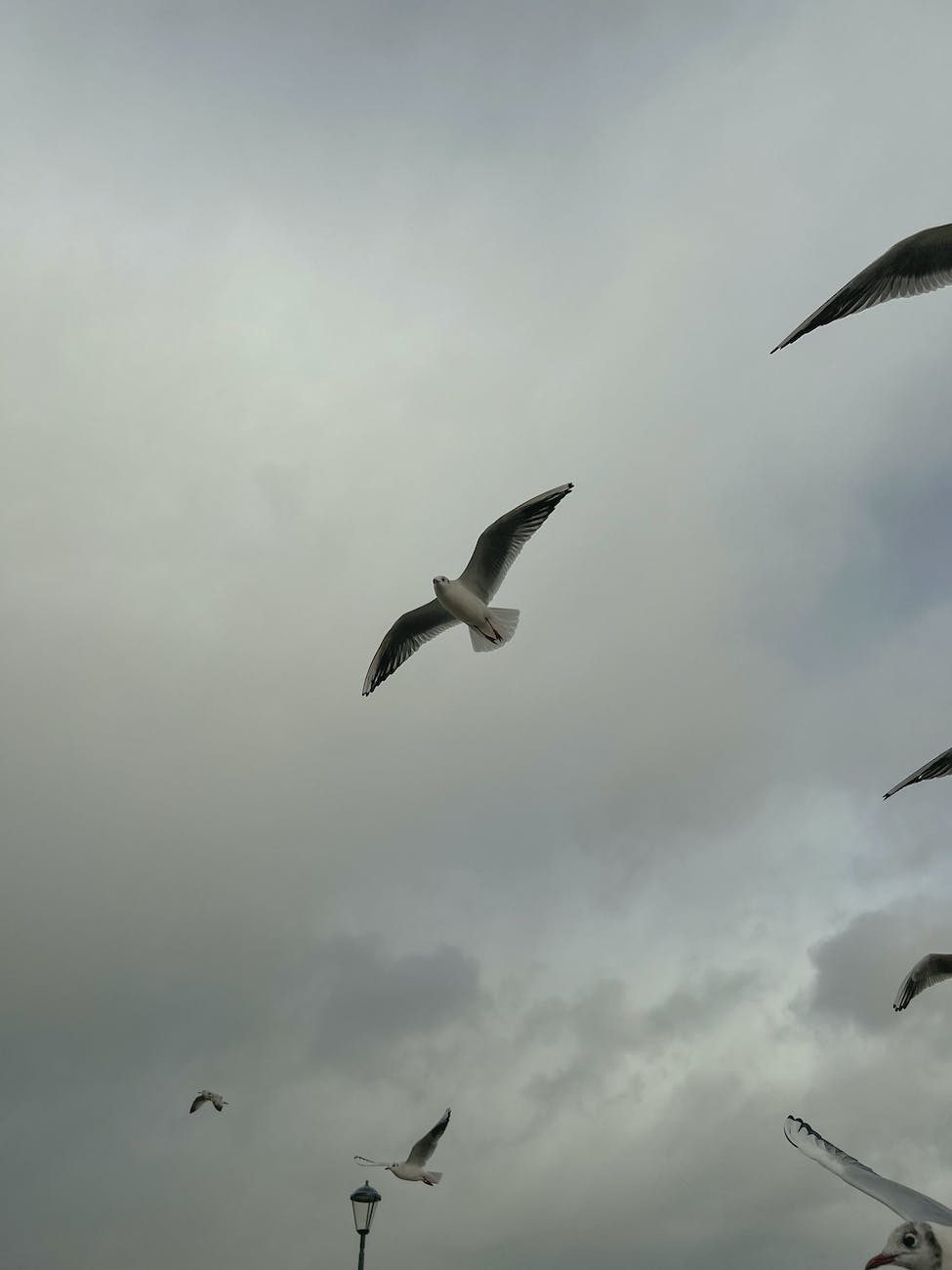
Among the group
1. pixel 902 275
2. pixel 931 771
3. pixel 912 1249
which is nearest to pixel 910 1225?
pixel 912 1249

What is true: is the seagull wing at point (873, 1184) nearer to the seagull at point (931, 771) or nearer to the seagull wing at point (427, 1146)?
the seagull at point (931, 771)

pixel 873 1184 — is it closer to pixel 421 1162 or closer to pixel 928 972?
pixel 928 972

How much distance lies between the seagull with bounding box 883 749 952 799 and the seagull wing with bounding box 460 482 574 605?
6.57 m

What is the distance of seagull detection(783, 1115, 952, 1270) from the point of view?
5.50 metres

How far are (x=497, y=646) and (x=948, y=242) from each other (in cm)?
826

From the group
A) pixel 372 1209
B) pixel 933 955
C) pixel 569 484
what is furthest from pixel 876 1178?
pixel 372 1209

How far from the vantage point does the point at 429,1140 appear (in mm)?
26938

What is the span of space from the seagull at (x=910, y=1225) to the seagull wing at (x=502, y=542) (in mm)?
11718

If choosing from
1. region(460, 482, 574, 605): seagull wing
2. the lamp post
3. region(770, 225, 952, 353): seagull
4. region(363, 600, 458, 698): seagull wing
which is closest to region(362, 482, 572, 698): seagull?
region(460, 482, 574, 605): seagull wing

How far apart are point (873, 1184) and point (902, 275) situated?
32.5ft

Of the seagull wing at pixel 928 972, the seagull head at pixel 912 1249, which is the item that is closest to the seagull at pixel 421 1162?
the seagull wing at pixel 928 972

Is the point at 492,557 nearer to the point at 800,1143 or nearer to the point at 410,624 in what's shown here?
the point at 410,624

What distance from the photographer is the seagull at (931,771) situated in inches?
472

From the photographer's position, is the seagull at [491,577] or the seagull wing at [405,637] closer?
the seagull at [491,577]
